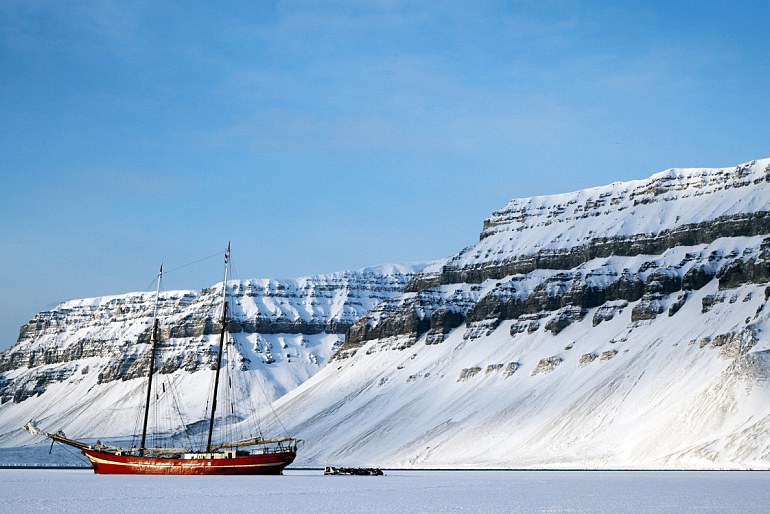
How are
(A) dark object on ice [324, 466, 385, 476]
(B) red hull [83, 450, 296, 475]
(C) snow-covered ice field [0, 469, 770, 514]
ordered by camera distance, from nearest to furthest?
(C) snow-covered ice field [0, 469, 770, 514]
(B) red hull [83, 450, 296, 475]
(A) dark object on ice [324, 466, 385, 476]

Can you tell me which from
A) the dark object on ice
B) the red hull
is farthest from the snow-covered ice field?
the dark object on ice

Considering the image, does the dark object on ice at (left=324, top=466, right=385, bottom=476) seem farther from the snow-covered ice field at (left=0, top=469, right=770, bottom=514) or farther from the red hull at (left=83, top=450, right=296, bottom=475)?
the snow-covered ice field at (left=0, top=469, right=770, bottom=514)

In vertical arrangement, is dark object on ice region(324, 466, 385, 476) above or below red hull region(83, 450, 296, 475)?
below

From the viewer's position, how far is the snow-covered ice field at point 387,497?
98062mm

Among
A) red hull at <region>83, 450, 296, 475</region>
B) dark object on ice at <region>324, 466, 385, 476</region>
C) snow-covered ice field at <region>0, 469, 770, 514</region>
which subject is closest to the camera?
snow-covered ice field at <region>0, 469, 770, 514</region>

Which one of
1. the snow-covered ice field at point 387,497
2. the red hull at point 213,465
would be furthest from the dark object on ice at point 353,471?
the snow-covered ice field at point 387,497

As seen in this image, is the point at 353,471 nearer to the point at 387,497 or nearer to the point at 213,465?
the point at 213,465

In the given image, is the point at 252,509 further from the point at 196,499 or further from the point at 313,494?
the point at 313,494

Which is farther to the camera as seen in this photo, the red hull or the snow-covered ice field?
the red hull

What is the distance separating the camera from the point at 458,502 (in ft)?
353

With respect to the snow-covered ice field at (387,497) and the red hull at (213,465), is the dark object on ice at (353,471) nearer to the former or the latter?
the red hull at (213,465)

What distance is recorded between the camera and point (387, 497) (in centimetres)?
11538

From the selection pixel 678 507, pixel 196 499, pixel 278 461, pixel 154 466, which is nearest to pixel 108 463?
pixel 154 466

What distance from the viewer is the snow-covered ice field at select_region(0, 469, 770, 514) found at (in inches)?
3861
